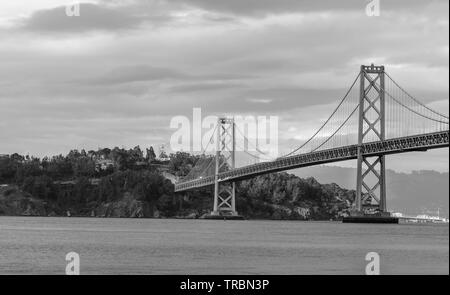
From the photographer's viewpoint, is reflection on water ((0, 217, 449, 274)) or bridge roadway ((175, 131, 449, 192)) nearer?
reflection on water ((0, 217, 449, 274))

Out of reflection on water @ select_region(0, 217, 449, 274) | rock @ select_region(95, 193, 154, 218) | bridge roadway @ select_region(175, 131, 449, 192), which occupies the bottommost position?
reflection on water @ select_region(0, 217, 449, 274)

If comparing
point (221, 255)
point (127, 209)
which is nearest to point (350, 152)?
point (221, 255)

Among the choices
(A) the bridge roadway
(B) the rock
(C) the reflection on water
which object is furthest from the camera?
(B) the rock

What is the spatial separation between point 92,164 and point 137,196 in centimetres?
2351

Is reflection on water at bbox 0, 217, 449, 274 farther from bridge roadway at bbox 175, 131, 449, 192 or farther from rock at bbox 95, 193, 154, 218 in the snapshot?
rock at bbox 95, 193, 154, 218

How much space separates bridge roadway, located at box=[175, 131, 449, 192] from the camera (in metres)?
66.8

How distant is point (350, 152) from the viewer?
76125 millimetres

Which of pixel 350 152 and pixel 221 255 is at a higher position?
pixel 350 152

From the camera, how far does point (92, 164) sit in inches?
5851

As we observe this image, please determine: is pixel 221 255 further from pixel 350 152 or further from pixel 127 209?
pixel 127 209

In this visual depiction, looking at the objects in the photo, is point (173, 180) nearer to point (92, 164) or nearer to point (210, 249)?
point (92, 164)

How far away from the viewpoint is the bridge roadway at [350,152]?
66.8 metres

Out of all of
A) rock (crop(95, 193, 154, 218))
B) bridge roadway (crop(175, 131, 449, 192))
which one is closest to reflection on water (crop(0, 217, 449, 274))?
bridge roadway (crop(175, 131, 449, 192))
